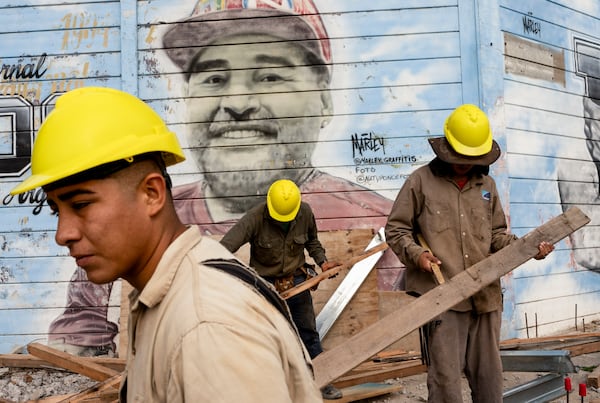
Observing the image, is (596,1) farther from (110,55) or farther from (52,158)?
(52,158)

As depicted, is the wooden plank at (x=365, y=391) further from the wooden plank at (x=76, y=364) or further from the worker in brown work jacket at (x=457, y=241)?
the wooden plank at (x=76, y=364)

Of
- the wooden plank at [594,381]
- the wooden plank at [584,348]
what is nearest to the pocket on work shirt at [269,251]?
the wooden plank at [594,381]

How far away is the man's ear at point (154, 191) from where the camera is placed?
1.17 metres

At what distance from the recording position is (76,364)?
560cm

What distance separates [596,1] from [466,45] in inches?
119

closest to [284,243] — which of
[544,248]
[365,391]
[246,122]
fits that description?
[365,391]

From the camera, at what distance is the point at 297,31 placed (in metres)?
6.94

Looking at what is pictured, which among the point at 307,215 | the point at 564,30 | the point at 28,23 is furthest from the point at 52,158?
the point at 564,30

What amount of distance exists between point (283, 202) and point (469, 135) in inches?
92.4

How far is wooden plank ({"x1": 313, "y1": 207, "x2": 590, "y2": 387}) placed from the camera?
3.17 metres

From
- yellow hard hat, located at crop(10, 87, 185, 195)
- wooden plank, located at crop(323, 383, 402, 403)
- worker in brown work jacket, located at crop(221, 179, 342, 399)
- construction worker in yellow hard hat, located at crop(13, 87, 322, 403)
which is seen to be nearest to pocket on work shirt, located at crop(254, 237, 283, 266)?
worker in brown work jacket, located at crop(221, 179, 342, 399)

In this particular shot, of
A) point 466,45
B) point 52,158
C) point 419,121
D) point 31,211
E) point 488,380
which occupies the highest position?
point 466,45

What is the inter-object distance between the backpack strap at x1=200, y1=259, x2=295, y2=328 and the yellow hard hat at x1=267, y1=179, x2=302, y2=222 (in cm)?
451

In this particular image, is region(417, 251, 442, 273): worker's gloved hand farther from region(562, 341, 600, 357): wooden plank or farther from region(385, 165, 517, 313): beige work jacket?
region(562, 341, 600, 357): wooden plank
